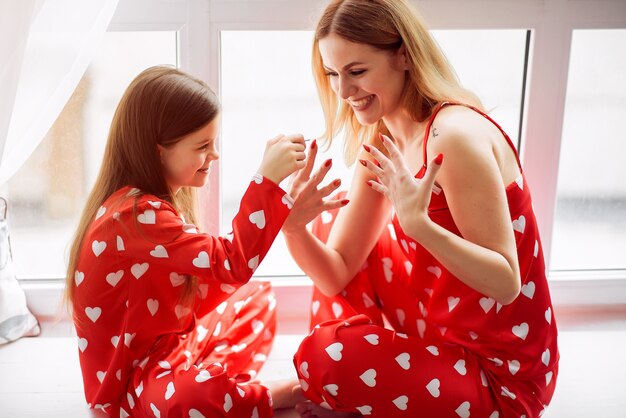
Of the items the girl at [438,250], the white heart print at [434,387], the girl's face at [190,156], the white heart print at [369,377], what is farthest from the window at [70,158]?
the white heart print at [434,387]

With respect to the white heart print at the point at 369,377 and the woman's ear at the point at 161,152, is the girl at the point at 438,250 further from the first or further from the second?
the woman's ear at the point at 161,152

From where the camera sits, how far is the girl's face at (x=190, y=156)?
137 centimetres

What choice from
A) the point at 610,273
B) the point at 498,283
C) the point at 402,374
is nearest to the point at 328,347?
the point at 402,374

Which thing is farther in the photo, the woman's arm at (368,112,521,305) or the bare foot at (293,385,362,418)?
the bare foot at (293,385,362,418)

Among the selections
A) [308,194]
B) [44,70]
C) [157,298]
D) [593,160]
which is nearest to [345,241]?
[308,194]

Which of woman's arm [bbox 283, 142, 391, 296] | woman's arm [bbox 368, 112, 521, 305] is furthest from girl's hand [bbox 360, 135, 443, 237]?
woman's arm [bbox 283, 142, 391, 296]

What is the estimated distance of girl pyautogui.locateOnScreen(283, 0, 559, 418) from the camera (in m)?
1.20

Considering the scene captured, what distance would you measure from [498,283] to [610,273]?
0.95m

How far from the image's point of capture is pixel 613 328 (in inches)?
73.4

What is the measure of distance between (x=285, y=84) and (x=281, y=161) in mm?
551

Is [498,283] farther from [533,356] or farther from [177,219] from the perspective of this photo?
[177,219]

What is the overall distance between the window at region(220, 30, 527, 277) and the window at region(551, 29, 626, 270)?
0.17m

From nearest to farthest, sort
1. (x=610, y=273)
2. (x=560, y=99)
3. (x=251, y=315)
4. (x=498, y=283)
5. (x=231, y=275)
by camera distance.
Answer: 1. (x=498, y=283)
2. (x=231, y=275)
3. (x=251, y=315)
4. (x=560, y=99)
5. (x=610, y=273)

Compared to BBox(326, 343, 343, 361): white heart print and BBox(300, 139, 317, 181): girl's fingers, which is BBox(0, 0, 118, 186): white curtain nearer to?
BBox(300, 139, 317, 181): girl's fingers
